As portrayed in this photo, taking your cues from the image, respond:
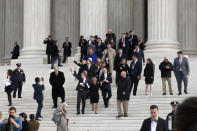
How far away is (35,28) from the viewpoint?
1670 inches

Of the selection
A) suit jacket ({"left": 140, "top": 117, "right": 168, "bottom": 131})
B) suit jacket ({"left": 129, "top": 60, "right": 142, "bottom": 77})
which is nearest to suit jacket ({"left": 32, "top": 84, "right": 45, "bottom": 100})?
suit jacket ({"left": 129, "top": 60, "right": 142, "bottom": 77})

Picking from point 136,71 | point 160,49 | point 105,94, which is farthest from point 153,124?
point 160,49

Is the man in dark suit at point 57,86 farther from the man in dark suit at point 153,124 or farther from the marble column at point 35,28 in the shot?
the marble column at point 35,28

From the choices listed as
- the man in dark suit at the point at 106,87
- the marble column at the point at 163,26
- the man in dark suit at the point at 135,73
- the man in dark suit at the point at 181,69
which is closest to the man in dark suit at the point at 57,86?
the man in dark suit at the point at 106,87

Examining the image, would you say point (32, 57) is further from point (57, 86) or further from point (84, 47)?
point (57, 86)

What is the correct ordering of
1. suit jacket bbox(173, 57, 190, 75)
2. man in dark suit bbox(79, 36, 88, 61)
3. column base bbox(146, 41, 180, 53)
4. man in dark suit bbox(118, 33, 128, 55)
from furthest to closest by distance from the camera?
1. column base bbox(146, 41, 180, 53)
2. man in dark suit bbox(79, 36, 88, 61)
3. man in dark suit bbox(118, 33, 128, 55)
4. suit jacket bbox(173, 57, 190, 75)

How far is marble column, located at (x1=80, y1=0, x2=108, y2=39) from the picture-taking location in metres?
39.7

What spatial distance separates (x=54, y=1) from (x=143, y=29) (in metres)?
8.56

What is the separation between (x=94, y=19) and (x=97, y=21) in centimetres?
28

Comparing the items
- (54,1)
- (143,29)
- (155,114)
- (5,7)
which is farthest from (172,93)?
(5,7)

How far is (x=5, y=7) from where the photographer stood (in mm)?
52750

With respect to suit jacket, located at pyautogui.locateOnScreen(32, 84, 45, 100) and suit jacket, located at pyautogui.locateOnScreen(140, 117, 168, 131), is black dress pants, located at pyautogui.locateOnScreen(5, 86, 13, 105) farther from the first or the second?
suit jacket, located at pyautogui.locateOnScreen(140, 117, 168, 131)

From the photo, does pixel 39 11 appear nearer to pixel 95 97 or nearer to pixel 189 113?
pixel 95 97

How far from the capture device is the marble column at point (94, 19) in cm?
3972
